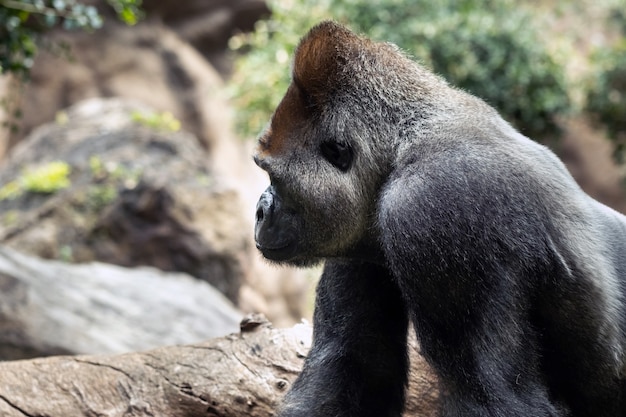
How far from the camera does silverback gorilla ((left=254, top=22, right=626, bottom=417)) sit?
286 centimetres

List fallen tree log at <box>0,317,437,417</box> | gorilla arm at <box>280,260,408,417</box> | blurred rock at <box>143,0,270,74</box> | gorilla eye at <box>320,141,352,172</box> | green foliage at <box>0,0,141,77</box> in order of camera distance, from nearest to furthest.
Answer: gorilla eye at <box>320,141,352,172</box> → gorilla arm at <box>280,260,408,417</box> → fallen tree log at <box>0,317,437,417</box> → green foliage at <box>0,0,141,77</box> → blurred rock at <box>143,0,270,74</box>

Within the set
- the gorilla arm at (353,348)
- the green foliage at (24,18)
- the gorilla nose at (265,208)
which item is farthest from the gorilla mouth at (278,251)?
the green foliage at (24,18)

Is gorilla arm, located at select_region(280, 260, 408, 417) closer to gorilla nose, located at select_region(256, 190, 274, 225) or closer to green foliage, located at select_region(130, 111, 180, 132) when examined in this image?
gorilla nose, located at select_region(256, 190, 274, 225)

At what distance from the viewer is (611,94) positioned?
11.5m

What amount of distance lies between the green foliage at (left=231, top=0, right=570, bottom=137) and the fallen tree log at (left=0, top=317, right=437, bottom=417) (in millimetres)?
5906

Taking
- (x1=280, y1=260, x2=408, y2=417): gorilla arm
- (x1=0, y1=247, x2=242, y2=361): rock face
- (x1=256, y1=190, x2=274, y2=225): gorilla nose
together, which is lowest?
(x1=280, y1=260, x2=408, y2=417): gorilla arm

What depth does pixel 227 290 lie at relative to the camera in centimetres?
918

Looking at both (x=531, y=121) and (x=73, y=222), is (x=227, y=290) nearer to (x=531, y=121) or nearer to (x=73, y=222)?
(x=73, y=222)

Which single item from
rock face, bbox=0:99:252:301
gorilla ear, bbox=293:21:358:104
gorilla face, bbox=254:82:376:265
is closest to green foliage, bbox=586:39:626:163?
rock face, bbox=0:99:252:301

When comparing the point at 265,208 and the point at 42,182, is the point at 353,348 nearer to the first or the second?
the point at 265,208

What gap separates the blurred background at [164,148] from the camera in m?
6.36

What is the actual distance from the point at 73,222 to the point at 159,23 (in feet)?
21.1

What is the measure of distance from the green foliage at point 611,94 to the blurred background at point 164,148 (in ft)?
0.07

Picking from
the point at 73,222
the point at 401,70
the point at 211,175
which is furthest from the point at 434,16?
the point at 401,70
